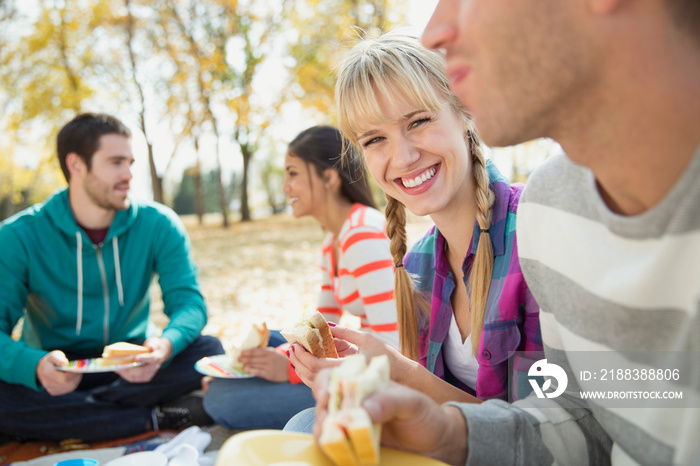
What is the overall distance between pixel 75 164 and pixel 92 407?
6.92 feet

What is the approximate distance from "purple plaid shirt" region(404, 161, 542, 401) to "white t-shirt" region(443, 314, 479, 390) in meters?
0.03

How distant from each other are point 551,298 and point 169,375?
326 centimetres

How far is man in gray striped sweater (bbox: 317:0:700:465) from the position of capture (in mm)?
1105

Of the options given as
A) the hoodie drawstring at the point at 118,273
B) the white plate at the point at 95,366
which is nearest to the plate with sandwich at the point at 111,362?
the white plate at the point at 95,366

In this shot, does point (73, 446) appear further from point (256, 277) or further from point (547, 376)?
point (256, 277)

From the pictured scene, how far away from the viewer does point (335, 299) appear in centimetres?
411

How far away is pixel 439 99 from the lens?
2.31 meters

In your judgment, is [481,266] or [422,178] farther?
[422,178]

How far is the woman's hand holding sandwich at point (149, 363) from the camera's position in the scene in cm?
354

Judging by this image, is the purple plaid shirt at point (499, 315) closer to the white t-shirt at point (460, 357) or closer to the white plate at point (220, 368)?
the white t-shirt at point (460, 357)

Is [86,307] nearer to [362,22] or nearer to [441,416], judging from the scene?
[441,416]

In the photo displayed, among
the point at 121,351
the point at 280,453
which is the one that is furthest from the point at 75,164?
the point at 280,453

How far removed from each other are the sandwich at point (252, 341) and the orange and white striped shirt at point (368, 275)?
0.61 m

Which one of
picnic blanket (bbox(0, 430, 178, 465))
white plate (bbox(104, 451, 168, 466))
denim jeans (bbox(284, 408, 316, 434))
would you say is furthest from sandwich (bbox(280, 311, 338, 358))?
picnic blanket (bbox(0, 430, 178, 465))
